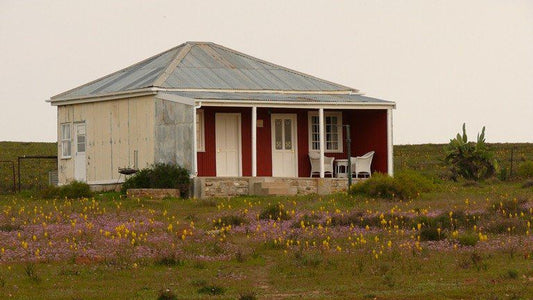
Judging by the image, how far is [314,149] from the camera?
39562mm

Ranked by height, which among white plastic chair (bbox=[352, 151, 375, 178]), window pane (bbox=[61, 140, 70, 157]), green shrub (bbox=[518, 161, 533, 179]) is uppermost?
window pane (bbox=[61, 140, 70, 157])

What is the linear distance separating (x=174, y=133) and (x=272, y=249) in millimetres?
12846

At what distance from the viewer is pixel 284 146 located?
39094mm

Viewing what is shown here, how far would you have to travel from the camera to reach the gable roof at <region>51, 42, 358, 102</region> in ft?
125

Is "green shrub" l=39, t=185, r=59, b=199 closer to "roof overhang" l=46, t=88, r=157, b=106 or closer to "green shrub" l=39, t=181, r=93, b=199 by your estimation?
"green shrub" l=39, t=181, r=93, b=199

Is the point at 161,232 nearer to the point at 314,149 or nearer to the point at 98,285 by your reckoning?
the point at 98,285

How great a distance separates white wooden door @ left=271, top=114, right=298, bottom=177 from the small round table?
1334 millimetres

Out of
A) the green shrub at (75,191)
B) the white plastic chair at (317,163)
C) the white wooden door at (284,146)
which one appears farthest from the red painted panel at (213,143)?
the green shrub at (75,191)

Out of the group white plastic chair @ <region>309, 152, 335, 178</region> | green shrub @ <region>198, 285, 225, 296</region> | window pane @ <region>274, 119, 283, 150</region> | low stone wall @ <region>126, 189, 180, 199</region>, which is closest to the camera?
green shrub @ <region>198, 285, 225, 296</region>

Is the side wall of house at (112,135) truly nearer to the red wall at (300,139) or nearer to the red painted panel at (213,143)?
the red painted panel at (213,143)

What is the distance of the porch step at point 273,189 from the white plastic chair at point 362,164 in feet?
11.2

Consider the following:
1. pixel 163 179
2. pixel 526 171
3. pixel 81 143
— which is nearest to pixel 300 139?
pixel 163 179

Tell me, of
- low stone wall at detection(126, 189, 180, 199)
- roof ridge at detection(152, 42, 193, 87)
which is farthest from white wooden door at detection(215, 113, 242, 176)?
low stone wall at detection(126, 189, 180, 199)

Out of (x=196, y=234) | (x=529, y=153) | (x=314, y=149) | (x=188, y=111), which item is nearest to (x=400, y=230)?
(x=196, y=234)
